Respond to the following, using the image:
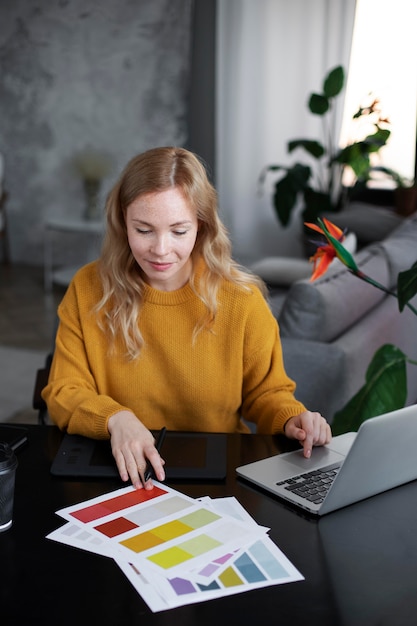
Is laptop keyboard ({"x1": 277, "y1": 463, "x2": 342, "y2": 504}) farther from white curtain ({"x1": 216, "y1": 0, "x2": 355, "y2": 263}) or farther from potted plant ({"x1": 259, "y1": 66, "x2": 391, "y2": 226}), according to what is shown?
white curtain ({"x1": 216, "y1": 0, "x2": 355, "y2": 263})

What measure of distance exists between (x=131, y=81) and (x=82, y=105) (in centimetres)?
44

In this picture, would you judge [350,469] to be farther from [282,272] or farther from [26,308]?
[26,308]

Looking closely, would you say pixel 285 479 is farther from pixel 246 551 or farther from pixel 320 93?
pixel 320 93

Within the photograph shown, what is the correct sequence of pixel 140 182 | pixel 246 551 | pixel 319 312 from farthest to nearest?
1. pixel 319 312
2. pixel 140 182
3. pixel 246 551

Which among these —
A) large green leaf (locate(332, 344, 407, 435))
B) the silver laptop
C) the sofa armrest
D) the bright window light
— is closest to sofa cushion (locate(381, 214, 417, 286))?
the sofa armrest

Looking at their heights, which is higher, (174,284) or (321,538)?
(174,284)

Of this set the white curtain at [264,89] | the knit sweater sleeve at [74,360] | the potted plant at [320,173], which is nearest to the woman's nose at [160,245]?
the knit sweater sleeve at [74,360]

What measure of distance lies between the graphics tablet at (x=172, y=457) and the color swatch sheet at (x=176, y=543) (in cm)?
7

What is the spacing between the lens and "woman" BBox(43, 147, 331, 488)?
1.68 metres

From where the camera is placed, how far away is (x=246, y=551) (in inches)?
45.0

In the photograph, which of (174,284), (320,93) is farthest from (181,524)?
(320,93)

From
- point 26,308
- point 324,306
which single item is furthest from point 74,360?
point 26,308

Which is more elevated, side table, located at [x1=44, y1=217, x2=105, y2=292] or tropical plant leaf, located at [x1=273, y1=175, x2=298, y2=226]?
tropical plant leaf, located at [x1=273, y1=175, x2=298, y2=226]

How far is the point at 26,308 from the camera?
17.7 feet
